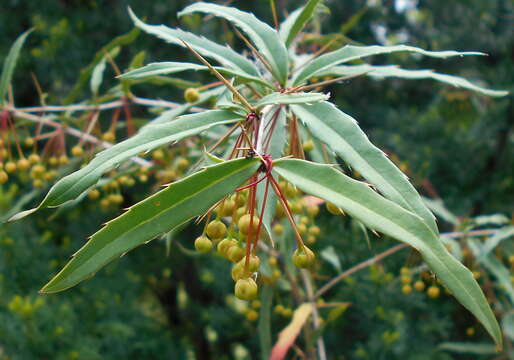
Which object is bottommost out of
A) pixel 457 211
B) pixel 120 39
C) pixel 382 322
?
pixel 382 322

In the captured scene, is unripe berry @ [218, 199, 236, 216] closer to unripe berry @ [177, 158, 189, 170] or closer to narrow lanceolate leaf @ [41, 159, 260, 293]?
narrow lanceolate leaf @ [41, 159, 260, 293]

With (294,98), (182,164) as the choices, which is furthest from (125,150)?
(182,164)

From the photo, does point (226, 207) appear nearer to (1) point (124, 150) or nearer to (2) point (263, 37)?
(1) point (124, 150)

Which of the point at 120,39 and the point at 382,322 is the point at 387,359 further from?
the point at 120,39

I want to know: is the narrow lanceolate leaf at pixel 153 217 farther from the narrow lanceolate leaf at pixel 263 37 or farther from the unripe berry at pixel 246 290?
the narrow lanceolate leaf at pixel 263 37

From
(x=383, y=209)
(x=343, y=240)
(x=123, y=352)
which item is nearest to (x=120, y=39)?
(x=383, y=209)

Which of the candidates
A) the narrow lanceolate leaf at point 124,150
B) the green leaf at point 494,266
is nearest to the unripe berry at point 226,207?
the narrow lanceolate leaf at point 124,150
